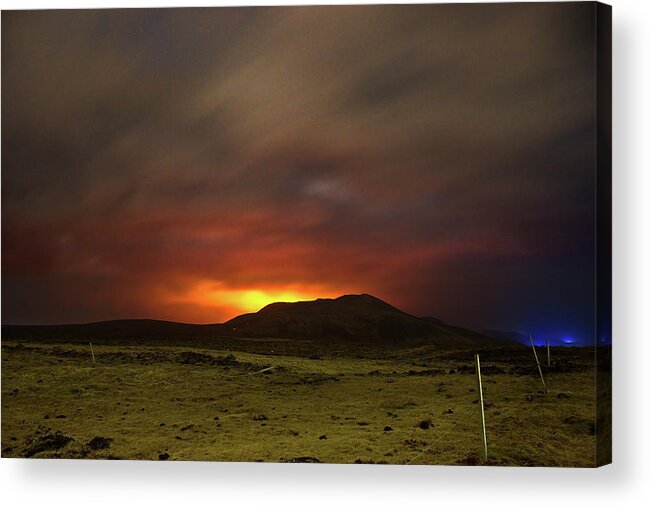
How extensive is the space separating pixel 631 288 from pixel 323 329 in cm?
178

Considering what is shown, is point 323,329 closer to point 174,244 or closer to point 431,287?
point 431,287

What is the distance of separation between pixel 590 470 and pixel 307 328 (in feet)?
5.98

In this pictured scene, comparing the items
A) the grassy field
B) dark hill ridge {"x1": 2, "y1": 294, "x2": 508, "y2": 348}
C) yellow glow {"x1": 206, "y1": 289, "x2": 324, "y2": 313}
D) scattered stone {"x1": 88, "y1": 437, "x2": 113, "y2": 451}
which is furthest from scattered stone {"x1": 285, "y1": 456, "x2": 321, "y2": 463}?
scattered stone {"x1": 88, "y1": 437, "x2": 113, "y2": 451}

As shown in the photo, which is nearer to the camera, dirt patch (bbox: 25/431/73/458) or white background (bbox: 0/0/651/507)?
white background (bbox: 0/0/651/507)

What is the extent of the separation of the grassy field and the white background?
0.13 m

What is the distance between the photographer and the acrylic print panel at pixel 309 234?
543 cm

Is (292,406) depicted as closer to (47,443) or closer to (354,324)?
(354,324)

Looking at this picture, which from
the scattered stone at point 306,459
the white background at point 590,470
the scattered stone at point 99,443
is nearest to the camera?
the white background at point 590,470

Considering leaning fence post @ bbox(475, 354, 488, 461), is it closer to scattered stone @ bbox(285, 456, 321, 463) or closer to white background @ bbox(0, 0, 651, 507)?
white background @ bbox(0, 0, 651, 507)

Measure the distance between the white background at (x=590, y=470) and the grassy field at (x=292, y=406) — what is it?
13cm

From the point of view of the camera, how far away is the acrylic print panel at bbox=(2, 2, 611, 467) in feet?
17.8

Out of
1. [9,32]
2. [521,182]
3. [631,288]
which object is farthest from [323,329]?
[9,32]

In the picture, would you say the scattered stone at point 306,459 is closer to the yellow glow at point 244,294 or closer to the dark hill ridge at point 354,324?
the dark hill ridge at point 354,324

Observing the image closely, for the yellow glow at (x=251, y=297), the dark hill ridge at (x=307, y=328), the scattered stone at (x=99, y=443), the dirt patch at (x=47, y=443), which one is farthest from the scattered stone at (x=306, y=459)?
the dirt patch at (x=47, y=443)
